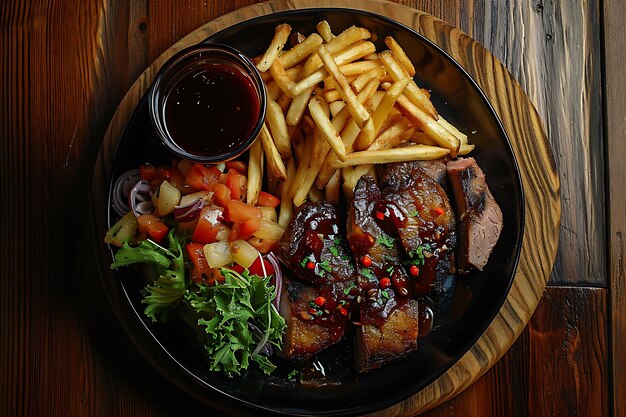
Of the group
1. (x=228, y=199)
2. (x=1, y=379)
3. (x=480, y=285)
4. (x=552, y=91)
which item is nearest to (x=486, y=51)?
(x=552, y=91)

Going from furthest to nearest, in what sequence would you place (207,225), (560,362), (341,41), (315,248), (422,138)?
1. (560,362)
2. (422,138)
3. (341,41)
4. (315,248)
5. (207,225)

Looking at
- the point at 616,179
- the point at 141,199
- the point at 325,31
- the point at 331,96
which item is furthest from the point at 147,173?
the point at 616,179

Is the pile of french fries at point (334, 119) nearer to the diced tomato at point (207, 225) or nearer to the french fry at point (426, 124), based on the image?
the french fry at point (426, 124)

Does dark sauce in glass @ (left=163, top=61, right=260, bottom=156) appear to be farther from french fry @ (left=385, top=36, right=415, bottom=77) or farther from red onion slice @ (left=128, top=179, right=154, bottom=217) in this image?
french fry @ (left=385, top=36, right=415, bottom=77)

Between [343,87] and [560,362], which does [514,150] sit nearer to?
[343,87]

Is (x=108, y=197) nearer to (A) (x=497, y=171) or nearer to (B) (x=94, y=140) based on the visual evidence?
(B) (x=94, y=140)

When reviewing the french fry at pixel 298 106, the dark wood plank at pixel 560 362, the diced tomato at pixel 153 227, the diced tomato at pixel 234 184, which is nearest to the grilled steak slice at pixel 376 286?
the french fry at pixel 298 106
